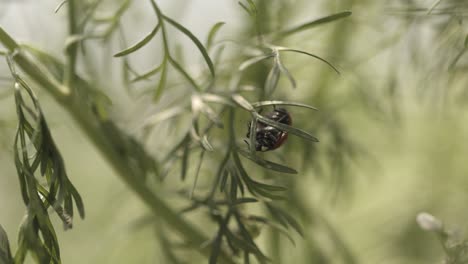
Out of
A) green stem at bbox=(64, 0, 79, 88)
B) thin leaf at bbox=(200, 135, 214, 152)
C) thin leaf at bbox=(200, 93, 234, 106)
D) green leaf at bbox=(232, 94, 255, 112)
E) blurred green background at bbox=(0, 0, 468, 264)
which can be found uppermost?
green stem at bbox=(64, 0, 79, 88)

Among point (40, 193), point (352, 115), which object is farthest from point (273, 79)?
point (352, 115)

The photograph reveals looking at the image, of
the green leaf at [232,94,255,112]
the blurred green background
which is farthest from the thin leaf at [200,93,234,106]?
the blurred green background

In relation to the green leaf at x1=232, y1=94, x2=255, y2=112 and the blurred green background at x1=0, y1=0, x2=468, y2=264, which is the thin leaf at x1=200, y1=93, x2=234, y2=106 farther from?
the blurred green background at x1=0, y1=0, x2=468, y2=264

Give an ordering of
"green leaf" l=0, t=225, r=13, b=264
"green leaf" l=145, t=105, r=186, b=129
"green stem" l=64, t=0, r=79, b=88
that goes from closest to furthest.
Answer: "green leaf" l=0, t=225, r=13, b=264 < "green stem" l=64, t=0, r=79, b=88 < "green leaf" l=145, t=105, r=186, b=129

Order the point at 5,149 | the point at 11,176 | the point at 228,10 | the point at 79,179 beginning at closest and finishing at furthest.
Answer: the point at 5,149, the point at 228,10, the point at 11,176, the point at 79,179

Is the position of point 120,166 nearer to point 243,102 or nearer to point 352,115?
point 243,102

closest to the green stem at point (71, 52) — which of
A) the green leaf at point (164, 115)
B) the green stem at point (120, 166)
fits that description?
the green stem at point (120, 166)

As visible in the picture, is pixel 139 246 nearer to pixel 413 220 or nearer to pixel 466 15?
pixel 413 220

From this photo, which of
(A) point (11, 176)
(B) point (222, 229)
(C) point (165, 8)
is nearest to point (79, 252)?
(A) point (11, 176)
